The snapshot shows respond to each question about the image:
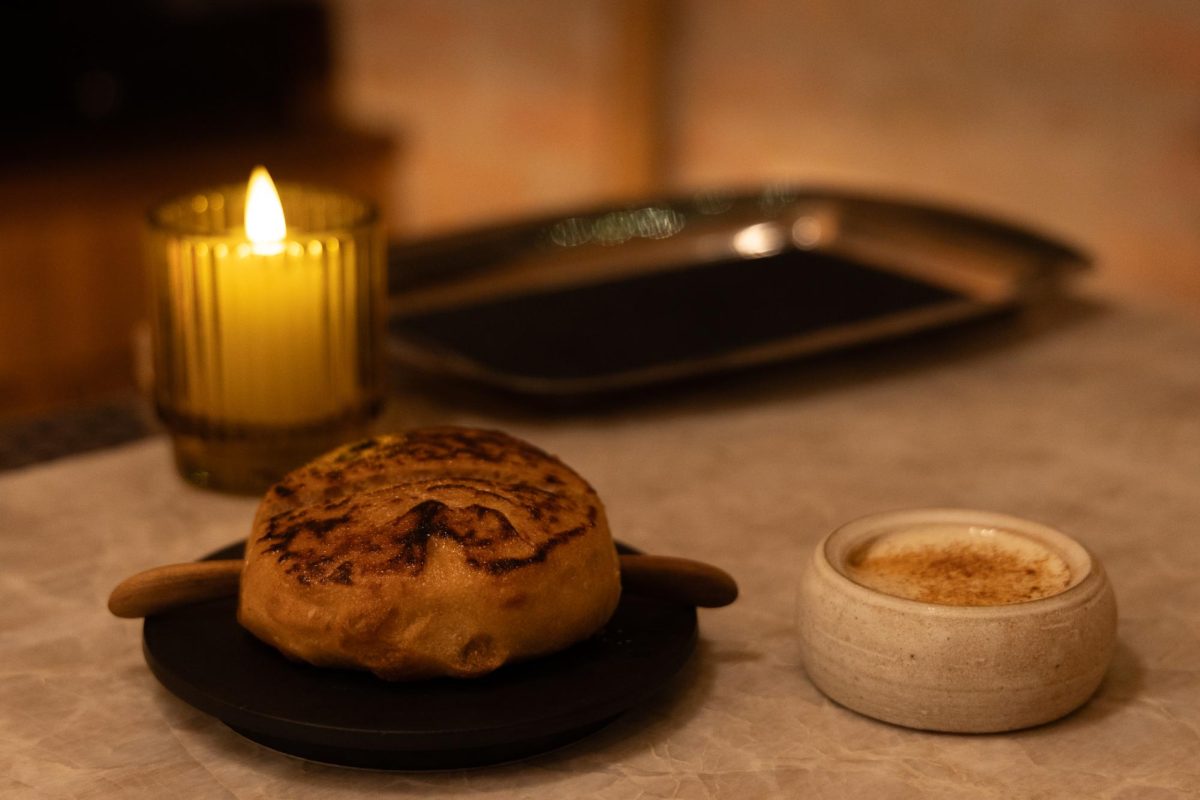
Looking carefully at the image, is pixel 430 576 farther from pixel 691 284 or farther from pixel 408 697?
pixel 691 284

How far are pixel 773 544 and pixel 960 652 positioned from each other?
240mm

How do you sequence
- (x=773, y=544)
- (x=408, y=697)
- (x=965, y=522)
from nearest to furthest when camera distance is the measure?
1. (x=408, y=697)
2. (x=965, y=522)
3. (x=773, y=544)

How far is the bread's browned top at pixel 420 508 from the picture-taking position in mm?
626

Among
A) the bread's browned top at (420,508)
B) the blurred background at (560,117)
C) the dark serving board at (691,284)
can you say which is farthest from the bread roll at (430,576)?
the blurred background at (560,117)

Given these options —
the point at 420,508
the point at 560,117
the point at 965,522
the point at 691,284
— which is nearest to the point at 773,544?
the point at 965,522

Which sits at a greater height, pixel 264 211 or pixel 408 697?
pixel 264 211

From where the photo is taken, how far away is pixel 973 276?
4.32ft

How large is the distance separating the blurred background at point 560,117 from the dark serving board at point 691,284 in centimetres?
15

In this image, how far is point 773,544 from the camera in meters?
0.86

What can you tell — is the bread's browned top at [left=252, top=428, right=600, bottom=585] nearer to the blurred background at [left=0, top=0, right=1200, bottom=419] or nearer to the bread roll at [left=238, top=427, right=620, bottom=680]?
the bread roll at [left=238, top=427, right=620, bottom=680]

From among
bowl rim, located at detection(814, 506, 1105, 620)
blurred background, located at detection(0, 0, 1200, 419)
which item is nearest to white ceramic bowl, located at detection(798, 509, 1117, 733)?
bowl rim, located at detection(814, 506, 1105, 620)

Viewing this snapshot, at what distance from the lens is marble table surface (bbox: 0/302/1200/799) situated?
2.03 feet

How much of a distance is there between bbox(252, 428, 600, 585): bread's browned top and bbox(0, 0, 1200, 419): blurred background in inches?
34.5

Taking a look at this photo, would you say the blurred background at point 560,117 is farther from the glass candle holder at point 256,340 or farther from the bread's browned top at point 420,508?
the bread's browned top at point 420,508
